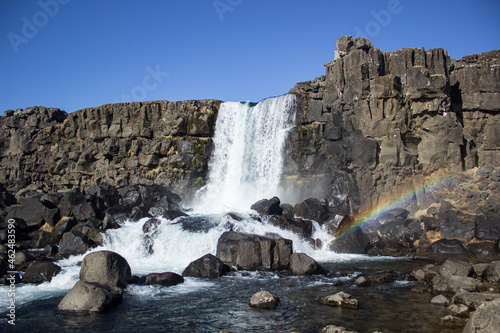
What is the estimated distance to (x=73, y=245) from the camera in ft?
74.2

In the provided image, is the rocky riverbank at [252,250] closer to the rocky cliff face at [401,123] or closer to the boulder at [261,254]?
the boulder at [261,254]

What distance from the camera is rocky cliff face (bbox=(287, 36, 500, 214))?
27.5 meters

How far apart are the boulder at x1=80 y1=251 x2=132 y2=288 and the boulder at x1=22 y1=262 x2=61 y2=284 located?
2963 millimetres

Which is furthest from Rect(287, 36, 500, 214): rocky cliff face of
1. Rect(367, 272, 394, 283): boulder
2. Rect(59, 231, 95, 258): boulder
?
Rect(59, 231, 95, 258): boulder

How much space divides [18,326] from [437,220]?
72.8ft

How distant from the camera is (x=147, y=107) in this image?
131 feet

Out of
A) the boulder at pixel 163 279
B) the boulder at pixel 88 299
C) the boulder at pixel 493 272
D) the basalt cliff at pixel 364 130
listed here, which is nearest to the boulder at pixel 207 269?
the boulder at pixel 163 279

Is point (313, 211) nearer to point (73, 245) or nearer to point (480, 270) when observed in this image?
point (480, 270)

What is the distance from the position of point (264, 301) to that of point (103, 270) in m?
6.38

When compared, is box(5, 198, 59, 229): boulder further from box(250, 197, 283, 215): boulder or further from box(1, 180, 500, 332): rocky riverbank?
box(250, 197, 283, 215): boulder

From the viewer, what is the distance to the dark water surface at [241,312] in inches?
447

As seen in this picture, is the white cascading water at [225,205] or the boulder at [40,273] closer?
the boulder at [40,273]

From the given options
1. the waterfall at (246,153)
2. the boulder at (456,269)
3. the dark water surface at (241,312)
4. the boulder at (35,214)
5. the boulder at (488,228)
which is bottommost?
the dark water surface at (241,312)

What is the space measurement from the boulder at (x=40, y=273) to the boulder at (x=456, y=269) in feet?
54.0
